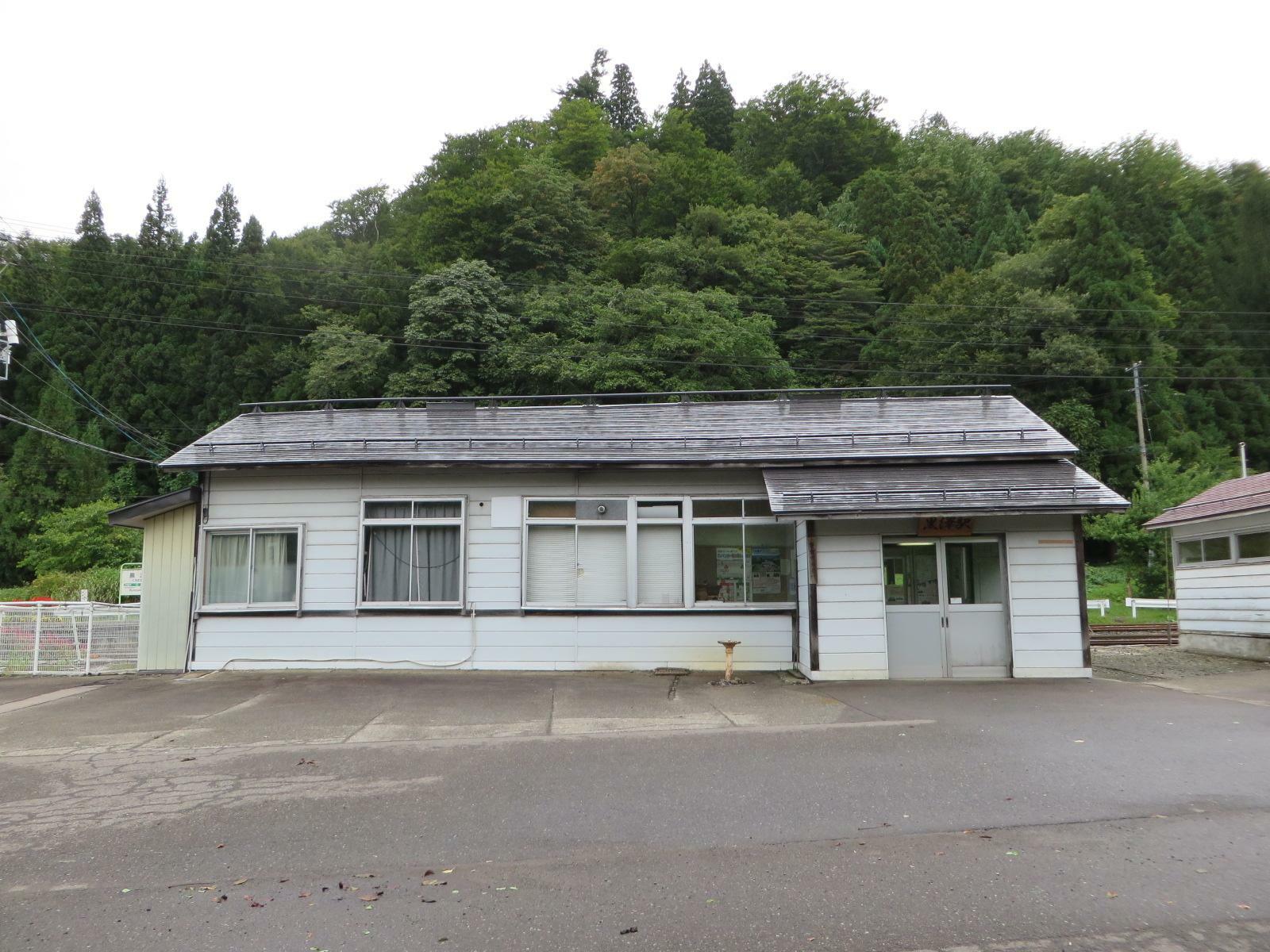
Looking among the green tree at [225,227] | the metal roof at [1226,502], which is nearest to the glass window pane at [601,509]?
the metal roof at [1226,502]

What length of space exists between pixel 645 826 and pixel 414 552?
8.64 m

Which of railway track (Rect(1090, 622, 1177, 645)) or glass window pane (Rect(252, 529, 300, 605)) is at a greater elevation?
glass window pane (Rect(252, 529, 300, 605))

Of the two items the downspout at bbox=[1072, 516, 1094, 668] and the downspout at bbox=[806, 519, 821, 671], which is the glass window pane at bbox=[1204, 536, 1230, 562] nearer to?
the downspout at bbox=[1072, 516, 1094, 668]

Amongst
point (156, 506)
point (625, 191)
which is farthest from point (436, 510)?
point (625, 191)

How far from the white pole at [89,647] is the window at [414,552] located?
4306mm

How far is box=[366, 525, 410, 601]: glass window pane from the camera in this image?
45.6 feet

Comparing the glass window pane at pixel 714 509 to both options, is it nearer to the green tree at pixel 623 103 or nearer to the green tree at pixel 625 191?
the green tree at pixel 625 191

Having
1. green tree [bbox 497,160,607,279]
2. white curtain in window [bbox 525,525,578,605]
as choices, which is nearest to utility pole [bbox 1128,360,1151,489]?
green tree [bbox 497,160,607,279]

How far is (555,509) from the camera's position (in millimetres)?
13992

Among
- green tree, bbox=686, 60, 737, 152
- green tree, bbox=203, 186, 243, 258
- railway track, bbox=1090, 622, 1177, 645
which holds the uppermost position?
green tree, bbox=686, 60, 737, 152

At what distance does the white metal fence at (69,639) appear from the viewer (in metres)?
14.0

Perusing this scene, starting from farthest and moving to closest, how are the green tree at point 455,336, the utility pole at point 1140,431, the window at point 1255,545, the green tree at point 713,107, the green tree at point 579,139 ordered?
the green tree at point 713,107, the green tree at point 579,139, the green tree at point 455,336, the utility pole at point 1140,431, the window at point 1255,545

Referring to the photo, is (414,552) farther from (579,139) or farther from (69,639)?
(579,139)

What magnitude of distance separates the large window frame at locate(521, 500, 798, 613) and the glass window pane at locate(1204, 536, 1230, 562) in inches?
343
